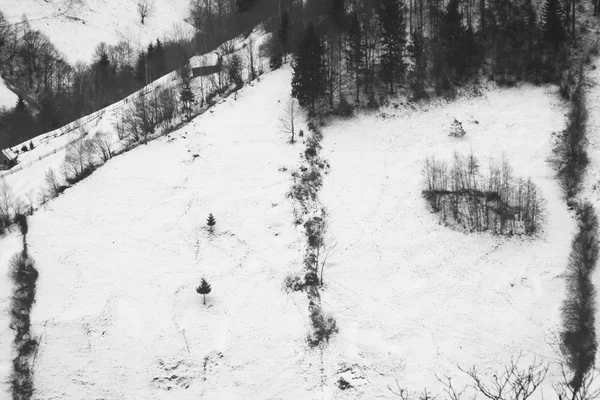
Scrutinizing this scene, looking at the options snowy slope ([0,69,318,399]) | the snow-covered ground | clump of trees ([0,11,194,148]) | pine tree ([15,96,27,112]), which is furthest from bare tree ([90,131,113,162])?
pine tree ([15,96,27,112])

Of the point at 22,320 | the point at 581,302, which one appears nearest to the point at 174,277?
the point at 22,320

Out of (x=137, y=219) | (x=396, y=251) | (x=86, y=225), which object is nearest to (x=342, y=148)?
(x=396, y=251)

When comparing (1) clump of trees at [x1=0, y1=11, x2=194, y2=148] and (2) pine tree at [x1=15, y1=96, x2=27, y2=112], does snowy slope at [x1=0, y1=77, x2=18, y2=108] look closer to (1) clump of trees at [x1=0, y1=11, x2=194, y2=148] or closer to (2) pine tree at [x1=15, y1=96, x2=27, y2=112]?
(1) clump of trees at [x1=0, y1=11, x2=194, y2=148]

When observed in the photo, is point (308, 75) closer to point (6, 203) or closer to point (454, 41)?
point (454, 41)

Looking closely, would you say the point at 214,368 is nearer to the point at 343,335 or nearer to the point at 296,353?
the point at 296,353

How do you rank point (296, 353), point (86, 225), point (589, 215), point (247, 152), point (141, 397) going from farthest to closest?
point (247, 152)
point (86, 225)
point (589, 215)
point (296, 353)
point (141, 397)

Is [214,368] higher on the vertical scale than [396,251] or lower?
lower

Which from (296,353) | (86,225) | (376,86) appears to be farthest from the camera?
(376,86)

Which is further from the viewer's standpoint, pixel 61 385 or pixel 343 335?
pixel 343 335
